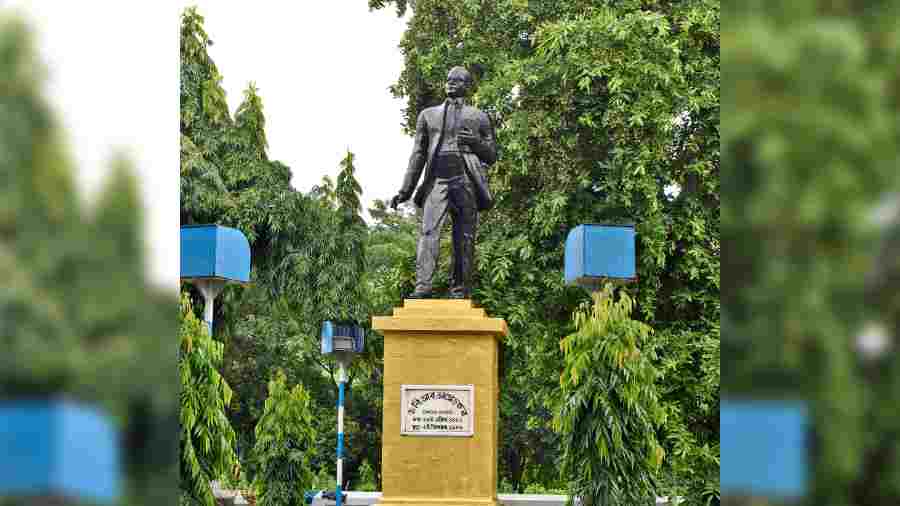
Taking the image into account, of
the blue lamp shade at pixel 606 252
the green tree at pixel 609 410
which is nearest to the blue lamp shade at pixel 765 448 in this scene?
the green tree at pixel 609 410

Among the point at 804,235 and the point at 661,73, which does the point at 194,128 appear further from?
the point at 804,235

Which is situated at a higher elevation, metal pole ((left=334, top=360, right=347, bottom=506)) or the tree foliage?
the tree foliage

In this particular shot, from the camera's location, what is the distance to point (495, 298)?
13.1 m

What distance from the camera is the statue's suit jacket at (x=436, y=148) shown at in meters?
8.04

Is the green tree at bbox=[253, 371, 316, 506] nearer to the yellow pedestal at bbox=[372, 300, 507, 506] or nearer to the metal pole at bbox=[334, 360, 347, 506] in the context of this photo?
the metal pole at bbox=[334, 360, 347, 506]

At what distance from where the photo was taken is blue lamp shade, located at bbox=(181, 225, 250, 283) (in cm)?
816

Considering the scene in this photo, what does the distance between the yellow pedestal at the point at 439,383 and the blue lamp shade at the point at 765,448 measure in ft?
20.9

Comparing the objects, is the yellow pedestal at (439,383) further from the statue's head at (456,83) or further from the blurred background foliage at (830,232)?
the blurred background foliage at (830,232)

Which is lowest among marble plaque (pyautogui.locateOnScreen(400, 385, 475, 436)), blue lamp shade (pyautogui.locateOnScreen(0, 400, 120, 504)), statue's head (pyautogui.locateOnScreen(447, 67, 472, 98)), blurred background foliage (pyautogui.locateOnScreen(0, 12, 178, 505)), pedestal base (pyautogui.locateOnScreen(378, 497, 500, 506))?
pedestal base (pyautogui.locateOnScreen(378, 497, 500, 506))

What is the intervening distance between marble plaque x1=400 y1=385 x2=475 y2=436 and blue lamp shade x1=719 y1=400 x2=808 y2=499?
21.1 feet

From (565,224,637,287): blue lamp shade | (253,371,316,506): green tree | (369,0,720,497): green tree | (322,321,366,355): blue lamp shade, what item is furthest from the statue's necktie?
(322,321,366,355): blue lamp shade

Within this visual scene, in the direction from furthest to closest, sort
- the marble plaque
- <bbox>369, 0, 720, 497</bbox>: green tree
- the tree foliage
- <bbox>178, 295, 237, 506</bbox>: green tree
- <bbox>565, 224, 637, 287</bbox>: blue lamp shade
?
the tree foliage → <bbox>369, 0, 720, 497</bbox>: green tree → <bbox>565, 224, 637, 287</bbox>: blue lamp shade → the marble plaque → <bbox>178, 295, 237, 506</bbox>: green tree

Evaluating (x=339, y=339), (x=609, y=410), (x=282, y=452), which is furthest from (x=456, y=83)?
(x=339, y=339)

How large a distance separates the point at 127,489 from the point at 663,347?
39.4 feet
